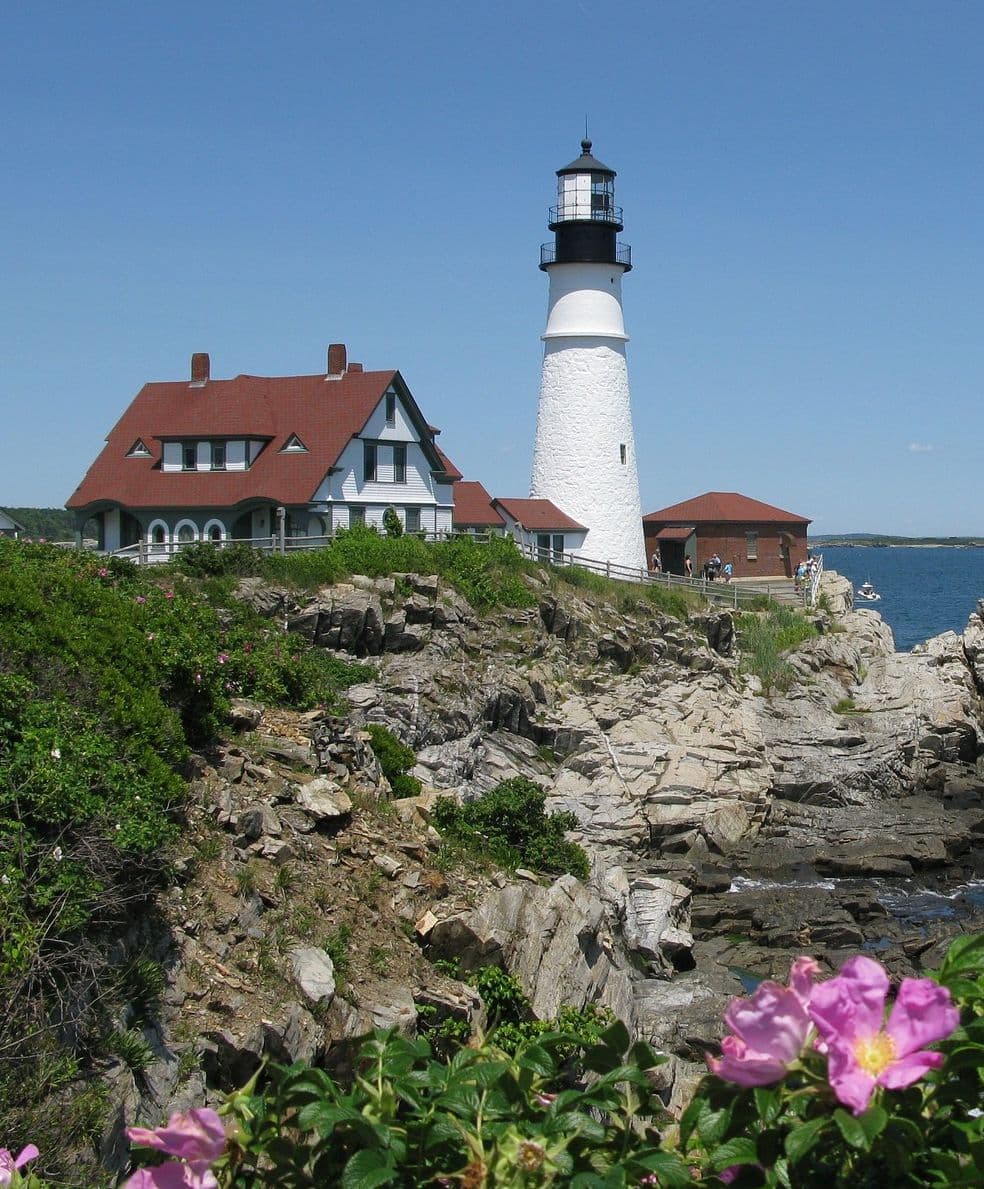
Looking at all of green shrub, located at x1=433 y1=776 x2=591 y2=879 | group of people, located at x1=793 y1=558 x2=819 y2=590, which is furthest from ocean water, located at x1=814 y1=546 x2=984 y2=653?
green shrub, located at x1=433 y1=776 x2=591 y2=879

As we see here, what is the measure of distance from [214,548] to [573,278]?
20.5 m

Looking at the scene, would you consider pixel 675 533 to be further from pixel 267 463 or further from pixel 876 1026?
pixel 876 1026

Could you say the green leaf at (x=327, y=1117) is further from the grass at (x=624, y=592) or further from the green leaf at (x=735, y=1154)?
the grass at (x=624, y=592)

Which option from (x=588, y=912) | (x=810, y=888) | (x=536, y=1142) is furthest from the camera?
(x=810, y=888)

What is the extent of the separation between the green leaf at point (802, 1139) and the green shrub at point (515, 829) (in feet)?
53.2

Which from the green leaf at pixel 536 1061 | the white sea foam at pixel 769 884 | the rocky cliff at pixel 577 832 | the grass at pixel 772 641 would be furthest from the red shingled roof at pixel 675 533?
the green leaf at pixel 536 1061

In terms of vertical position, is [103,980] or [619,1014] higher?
[103,980]

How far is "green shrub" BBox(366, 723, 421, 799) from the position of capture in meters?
21.5

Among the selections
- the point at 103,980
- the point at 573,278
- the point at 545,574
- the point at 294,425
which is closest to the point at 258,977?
the point at 103,980

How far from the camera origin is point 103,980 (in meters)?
11.2

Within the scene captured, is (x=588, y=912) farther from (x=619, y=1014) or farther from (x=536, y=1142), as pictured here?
(x=536, y=1142)

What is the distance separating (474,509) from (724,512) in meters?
13.8

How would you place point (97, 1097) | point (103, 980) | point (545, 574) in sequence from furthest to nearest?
point (545, 574)
point (103, 980)
point (97, 1097)

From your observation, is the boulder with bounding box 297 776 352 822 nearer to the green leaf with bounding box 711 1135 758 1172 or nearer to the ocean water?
the green leaf with bounding box 711 1135 758 1172
